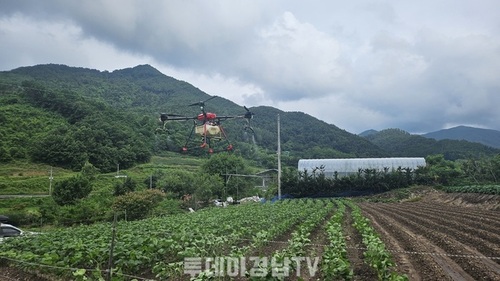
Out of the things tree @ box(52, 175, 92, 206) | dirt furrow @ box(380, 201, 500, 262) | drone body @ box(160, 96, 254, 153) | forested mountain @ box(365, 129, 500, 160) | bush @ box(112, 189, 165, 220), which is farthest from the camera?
forested mountain @ box(365, 129, 500, 160)

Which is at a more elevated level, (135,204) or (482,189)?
(482,189)

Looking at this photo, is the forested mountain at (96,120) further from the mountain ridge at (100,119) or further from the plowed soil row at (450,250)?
the plowed soil row at (450,250)

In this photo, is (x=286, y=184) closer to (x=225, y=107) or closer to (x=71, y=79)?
(x=225, y=107)

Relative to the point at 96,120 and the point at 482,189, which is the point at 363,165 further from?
the point at 96,120

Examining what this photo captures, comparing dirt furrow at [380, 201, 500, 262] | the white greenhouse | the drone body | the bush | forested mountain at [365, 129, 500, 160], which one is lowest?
the bush

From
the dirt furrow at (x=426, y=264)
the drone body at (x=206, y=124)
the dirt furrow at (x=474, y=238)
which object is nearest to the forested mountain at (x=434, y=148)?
the dirt furrow at (x=474, y=238)

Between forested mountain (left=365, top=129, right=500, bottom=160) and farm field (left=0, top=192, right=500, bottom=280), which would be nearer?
farm field (left=0, top=192, right=500, bottom=280)

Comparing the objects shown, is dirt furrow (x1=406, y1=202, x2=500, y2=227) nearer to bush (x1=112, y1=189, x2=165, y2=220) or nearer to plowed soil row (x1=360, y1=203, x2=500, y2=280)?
plowed soil row (x1=360, y1=203, x2=500, y2=280)

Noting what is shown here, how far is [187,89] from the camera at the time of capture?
62.7 metres

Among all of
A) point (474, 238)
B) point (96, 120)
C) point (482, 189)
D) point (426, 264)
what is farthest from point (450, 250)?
point (96, 120)

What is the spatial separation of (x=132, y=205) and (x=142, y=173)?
28.8 meters

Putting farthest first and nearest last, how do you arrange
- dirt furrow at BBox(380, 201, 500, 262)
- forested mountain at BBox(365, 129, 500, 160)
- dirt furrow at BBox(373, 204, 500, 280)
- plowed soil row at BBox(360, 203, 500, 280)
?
forested mountain at BBox(365, 129, 500, 160) → dirt furrow at BBox(380, 201, 500, 262) → plowed soil row at BBox(360, 203, 500, 280) → dirt furrow at BBox(373, 204, 500, 280)

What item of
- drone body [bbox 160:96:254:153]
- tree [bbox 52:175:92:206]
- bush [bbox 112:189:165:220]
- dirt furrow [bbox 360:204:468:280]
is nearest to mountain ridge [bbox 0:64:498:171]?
tree [bbox 52:175:92:206]

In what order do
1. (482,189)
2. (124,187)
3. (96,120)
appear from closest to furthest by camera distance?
(482,189) → (124,187) → (96,120)
